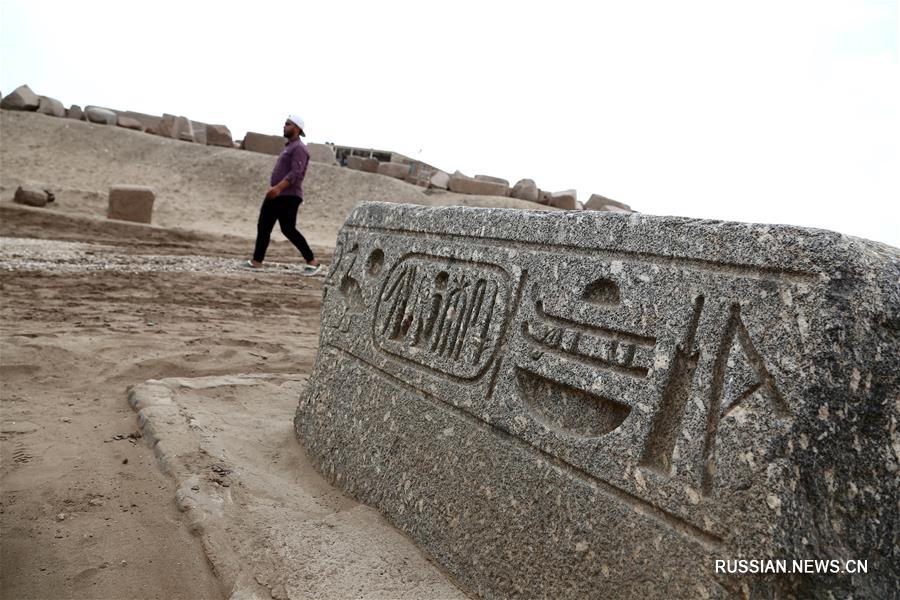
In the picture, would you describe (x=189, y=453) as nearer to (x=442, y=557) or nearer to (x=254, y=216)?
(x=442, y=557)

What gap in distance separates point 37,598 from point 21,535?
0.33m

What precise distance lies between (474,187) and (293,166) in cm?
1068

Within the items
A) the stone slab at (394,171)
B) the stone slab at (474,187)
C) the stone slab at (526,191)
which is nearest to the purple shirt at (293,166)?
the stone slab at (474,187)

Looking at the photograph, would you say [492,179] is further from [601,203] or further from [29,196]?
[29,196]

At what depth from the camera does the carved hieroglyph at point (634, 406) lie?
4.42 ft

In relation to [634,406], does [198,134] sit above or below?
above

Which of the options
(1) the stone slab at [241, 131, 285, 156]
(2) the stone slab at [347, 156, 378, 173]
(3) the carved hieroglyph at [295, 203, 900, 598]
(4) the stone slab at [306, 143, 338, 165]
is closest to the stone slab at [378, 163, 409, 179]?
(2) the stone slab at [347, 156, 378, 173]

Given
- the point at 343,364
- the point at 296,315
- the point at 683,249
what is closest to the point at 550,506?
the point at 683,249

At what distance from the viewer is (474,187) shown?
17.5 metres

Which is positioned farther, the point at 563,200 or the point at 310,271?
the point at 563,200

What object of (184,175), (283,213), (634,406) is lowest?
(184,175)

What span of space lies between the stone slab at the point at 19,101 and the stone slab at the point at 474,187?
10.9 m

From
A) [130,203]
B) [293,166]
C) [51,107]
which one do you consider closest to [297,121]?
[293,166]

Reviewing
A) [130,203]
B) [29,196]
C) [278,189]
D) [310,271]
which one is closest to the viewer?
[278,189]
